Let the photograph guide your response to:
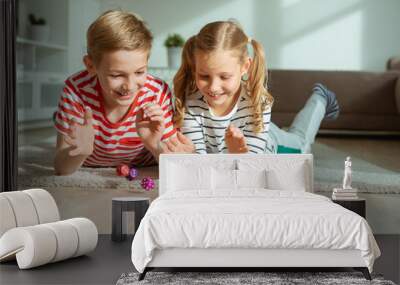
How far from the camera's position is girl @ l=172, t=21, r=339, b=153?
6.93 m

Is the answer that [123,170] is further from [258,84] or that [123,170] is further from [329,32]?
[329,32]

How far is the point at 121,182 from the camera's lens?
712 cm

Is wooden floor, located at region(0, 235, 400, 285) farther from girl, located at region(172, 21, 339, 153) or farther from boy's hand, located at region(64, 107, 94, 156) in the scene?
girl, located at region(172, 21, 339, 153)

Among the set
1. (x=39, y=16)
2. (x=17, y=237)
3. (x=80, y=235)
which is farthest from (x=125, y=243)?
(x=39, y=16)

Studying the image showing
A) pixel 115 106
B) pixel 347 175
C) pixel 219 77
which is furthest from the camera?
pixel 115 106

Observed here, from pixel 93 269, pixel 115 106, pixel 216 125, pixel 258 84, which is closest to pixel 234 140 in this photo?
pixel 216 125

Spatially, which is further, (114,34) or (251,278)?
(114,34)

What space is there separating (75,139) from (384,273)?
10.2ft

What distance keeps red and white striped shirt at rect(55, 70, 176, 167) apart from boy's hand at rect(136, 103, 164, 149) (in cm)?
4

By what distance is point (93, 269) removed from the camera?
534 cm

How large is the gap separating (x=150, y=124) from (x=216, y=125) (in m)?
0.59

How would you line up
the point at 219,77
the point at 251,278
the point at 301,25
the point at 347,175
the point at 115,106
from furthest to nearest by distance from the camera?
the point at 301,25 < the point at 115,106 < the point at 219,77 < the point at 347,175 < the point at 251,278

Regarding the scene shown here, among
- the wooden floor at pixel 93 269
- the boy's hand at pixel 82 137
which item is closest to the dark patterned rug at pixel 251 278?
the wooden floor at pixel 93 269

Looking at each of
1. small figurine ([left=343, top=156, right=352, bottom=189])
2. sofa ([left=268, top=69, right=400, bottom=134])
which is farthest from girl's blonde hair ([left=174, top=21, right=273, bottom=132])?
small figurine ([left=343, top=156, right=352, bottom=189])
